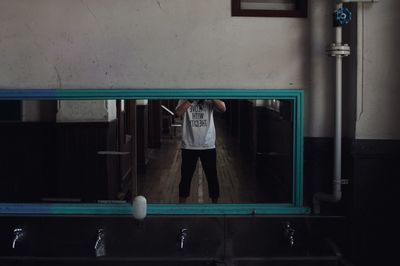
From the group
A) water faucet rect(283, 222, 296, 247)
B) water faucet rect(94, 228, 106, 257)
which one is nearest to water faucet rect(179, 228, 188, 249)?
water faucet rect(94, 228, 106, 257)

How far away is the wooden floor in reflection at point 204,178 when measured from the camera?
268 centimetres

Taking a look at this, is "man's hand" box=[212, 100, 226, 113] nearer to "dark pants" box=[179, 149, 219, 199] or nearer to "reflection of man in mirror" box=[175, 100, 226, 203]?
"reflection of man in mirror" box=[175, 100, 226, 203]

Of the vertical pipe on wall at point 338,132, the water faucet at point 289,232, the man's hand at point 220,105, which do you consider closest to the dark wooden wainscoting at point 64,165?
the man's hand at point 220,105

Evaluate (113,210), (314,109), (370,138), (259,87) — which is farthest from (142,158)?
(370,138)

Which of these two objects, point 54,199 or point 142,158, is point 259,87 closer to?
point 142,158

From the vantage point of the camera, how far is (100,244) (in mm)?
2516

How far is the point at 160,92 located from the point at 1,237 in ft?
3.87

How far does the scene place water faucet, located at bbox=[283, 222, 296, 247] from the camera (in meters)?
2.51

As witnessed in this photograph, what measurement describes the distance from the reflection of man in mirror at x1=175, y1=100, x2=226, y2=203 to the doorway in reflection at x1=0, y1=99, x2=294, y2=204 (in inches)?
1.3

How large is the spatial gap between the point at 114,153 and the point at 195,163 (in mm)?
473

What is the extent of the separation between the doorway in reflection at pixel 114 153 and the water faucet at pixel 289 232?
0.16 metres

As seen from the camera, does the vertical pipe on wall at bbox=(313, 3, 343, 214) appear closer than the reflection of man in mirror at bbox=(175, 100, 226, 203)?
Yes

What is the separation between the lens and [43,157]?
2.72 metres

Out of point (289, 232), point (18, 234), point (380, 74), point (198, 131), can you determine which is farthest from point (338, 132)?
point (18, 234)
